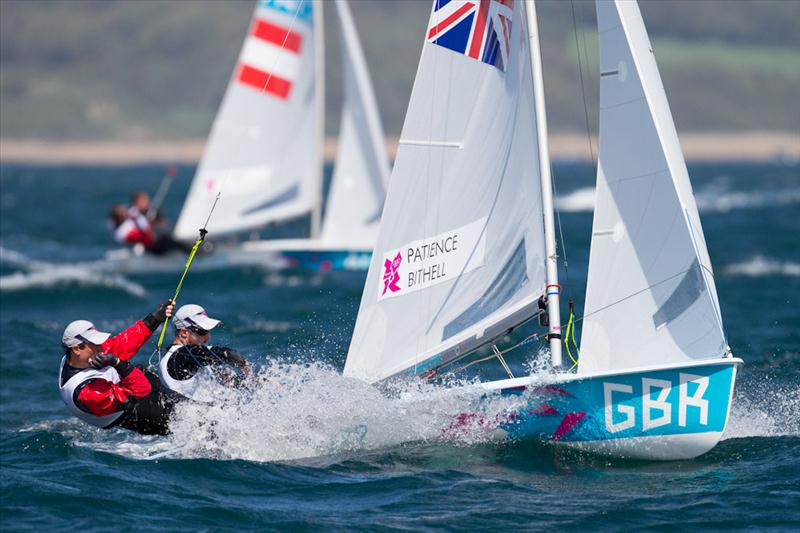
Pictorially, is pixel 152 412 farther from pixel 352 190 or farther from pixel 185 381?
pixel 352 190

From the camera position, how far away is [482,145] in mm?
9539

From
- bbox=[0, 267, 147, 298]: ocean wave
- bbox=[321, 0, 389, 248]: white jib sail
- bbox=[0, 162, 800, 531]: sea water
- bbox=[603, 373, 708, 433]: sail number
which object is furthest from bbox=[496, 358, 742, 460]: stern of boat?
bbox=[321, 0, 389, 248]: white jib sail

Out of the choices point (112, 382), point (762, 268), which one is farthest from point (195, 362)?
point (762, 268)

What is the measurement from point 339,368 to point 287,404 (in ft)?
8.83

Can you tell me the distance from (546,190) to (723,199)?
38333 millimetres

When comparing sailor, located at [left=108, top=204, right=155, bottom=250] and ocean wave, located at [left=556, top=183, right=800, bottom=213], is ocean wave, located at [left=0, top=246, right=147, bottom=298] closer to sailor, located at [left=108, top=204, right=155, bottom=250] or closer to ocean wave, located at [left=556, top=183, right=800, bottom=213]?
sailor, located at [left=108, top=204, right=155, bottom=250]

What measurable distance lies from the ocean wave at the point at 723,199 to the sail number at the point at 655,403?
30534mm

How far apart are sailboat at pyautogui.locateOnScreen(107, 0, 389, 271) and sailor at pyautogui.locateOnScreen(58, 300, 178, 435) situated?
1112cm

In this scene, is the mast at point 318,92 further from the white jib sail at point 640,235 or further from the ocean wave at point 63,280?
the white jib sail at point 640,235

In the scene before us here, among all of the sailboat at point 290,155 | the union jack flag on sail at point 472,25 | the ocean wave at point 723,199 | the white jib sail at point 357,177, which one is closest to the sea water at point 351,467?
the union jack flag on sail at point 472,25

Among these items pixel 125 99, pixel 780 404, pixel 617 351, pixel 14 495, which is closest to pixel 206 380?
pixel 14 495

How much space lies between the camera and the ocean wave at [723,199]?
137ft

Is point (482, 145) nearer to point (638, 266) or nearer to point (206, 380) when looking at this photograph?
point (638, 266)

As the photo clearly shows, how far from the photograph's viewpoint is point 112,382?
8945 mm
